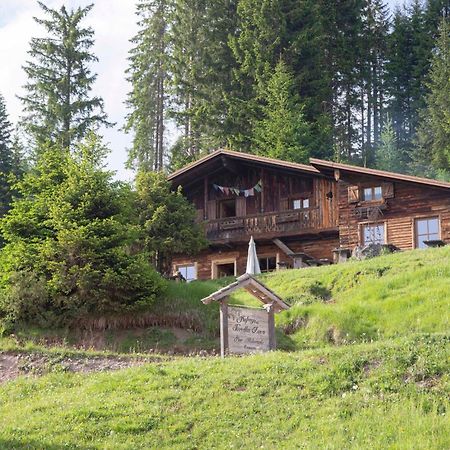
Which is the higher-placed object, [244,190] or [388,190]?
[244,190]

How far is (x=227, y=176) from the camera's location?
40406mm

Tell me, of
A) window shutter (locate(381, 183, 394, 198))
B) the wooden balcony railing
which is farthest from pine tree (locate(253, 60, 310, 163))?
window shutter (locate(381, 183, 394, 198))

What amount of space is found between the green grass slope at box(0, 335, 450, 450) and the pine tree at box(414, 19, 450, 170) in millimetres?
35704

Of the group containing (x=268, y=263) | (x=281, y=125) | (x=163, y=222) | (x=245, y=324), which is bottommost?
(x=245, y=324)

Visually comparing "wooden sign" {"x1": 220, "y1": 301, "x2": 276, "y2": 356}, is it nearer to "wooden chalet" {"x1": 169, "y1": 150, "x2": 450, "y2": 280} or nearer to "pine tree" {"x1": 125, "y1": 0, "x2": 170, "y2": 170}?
"wooden chalet" {"x1": 169, "y1": 150, "x2": 450, "y2": 280}

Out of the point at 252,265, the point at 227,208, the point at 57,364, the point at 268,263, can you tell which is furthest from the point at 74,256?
the point at 227,208

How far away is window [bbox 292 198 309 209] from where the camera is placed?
38531 millimetres

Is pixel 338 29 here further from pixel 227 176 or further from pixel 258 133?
pixel 227 176

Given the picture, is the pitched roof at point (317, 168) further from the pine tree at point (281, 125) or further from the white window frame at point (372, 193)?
the pine tree at point (281, 125)

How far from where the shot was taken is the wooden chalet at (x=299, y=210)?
114 feet

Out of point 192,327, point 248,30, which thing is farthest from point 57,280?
point 248,30

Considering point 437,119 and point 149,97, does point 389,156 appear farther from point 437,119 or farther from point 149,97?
point 149,97

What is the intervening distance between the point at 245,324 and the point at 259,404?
18.1 feet

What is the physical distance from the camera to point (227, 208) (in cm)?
4094
